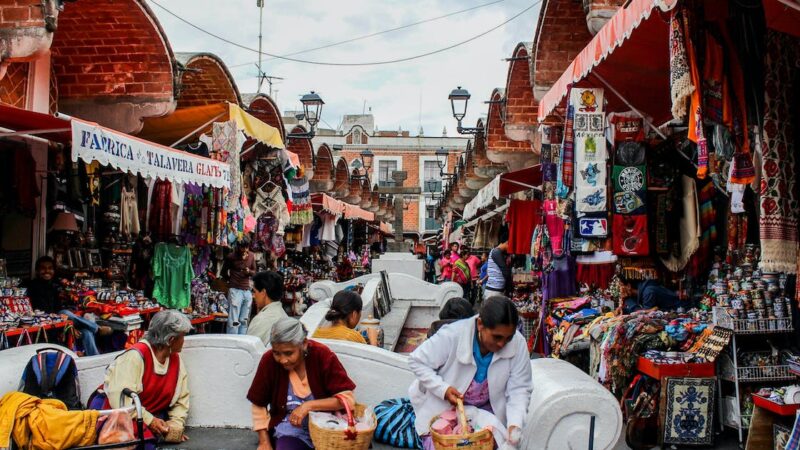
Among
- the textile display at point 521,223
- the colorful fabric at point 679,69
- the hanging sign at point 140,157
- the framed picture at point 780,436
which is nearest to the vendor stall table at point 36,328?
the hanging sign at point 140,157

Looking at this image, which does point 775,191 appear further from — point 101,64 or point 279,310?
point 101,64

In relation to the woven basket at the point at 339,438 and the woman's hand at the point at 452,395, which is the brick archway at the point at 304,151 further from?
the woman's hand at the point at 452,395

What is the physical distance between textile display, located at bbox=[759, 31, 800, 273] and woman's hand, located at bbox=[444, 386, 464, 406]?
6.68ft

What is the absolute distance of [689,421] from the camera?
561 centimetres

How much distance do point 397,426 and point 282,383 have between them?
0.91 meters

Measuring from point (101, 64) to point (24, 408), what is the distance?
621 cm

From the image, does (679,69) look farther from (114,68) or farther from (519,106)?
(519,106)

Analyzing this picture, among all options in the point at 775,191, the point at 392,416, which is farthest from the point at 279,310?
the point at 775,191

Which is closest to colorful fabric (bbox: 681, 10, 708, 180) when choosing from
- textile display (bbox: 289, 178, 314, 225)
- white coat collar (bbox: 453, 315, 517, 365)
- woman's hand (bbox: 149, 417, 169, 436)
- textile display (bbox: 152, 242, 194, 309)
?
white coat collar (bbox: 453, 315, 517, 365)

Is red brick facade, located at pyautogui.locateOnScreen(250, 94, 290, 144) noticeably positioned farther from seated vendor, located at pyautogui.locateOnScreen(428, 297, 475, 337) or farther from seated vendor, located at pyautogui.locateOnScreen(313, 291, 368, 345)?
seated vendor, located at pyautogui.locateOnScreen(428, 297, 475, 337)

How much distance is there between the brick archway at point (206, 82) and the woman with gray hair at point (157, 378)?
5.88m

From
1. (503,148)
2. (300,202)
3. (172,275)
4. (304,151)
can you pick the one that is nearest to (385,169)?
(304,151)

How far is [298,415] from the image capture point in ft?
13.2

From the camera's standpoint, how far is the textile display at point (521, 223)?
11.6 m
